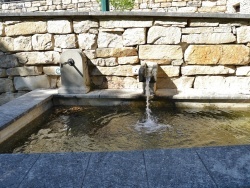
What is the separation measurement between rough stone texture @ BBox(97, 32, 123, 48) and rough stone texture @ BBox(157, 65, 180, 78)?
737mm

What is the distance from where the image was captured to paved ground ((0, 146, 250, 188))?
129cm

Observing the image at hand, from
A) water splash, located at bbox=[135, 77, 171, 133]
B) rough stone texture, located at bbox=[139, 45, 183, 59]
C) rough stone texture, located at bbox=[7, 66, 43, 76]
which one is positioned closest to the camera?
water splash, located at bbox=[135, 77, 171, 133]

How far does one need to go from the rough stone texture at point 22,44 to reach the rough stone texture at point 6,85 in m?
0.59

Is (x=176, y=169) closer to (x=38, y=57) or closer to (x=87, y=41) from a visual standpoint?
(x=87, y=41)

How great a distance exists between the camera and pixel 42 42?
12.6ft

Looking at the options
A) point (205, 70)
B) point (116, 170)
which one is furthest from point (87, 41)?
point (116, 170)

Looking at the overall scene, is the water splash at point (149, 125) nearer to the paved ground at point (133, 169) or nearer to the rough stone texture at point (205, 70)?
the rough stone texture at point (205, 70)

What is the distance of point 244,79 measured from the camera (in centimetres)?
372

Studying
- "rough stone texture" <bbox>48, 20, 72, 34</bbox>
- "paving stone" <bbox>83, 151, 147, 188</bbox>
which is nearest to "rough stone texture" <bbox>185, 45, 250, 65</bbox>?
"rough stone texture" <bbox>48, 20, 72, 34</bbox>

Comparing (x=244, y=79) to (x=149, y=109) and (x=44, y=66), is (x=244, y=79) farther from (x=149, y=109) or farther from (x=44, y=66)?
(x=44, y=66)

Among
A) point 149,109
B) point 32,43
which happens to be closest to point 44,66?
point 32,43

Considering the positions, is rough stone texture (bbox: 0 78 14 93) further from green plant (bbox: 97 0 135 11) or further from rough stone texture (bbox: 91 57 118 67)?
green plant (bbox: 97 0 135 11)

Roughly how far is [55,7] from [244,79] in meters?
7.61

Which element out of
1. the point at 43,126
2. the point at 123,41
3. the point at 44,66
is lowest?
the point at 43,126
